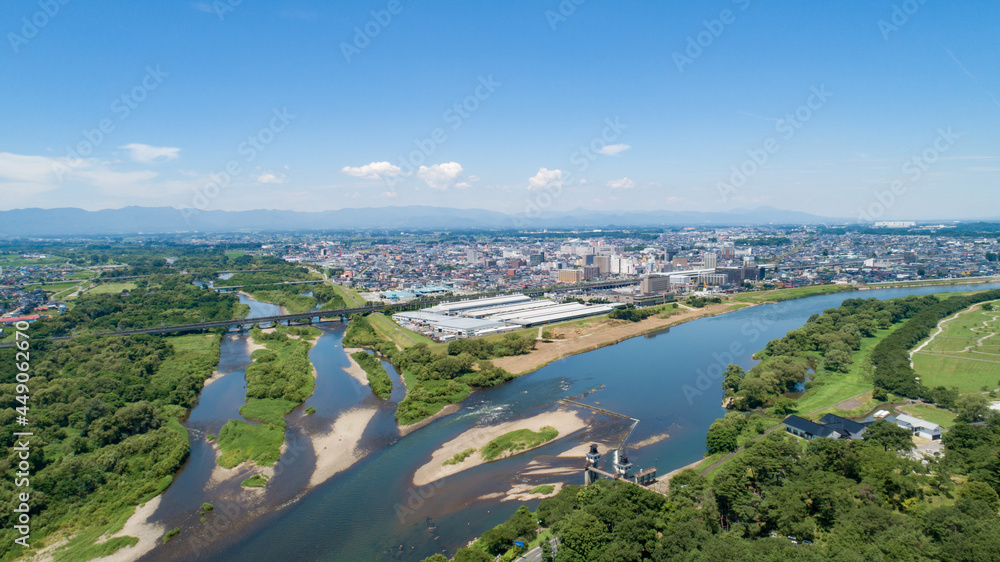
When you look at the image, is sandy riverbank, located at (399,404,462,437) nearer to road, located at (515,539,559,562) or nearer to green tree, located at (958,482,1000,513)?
road, located at (515,539,559,562)

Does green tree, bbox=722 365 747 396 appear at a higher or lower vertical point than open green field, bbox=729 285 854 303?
higher

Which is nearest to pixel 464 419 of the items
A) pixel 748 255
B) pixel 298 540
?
pixel 298 540

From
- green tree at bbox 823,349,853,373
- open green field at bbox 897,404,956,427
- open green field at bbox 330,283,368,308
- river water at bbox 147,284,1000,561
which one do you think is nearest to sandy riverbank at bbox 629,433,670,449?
river water at bbox 147,284,1000,561

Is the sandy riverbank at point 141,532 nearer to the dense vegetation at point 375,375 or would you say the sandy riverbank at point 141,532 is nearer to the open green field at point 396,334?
the dense vegetation at point 375,375

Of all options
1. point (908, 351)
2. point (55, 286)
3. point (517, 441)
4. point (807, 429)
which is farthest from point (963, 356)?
point (55, 286)

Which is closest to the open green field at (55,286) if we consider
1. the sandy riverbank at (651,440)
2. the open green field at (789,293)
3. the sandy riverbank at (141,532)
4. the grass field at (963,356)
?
the sandy riverbank at (141,532)

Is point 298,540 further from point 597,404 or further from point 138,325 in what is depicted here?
point 138,325

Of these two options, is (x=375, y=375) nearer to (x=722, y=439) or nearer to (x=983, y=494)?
→ (x=722, y=439)
